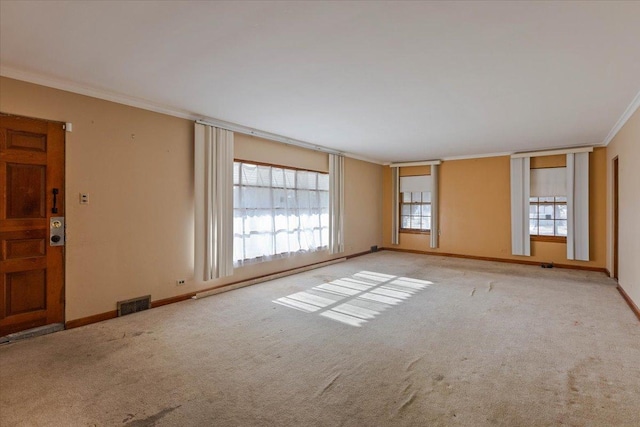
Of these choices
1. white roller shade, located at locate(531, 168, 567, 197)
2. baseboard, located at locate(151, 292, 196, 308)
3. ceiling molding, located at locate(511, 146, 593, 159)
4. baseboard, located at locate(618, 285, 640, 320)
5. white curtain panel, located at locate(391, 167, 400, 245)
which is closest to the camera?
baseboard, located at locate(618, 285, 640, 320)

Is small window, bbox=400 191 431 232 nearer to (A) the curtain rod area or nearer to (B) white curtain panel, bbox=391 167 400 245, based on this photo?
(B) white curtain panel, bbox=391 167 400 245

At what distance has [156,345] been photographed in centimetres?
298

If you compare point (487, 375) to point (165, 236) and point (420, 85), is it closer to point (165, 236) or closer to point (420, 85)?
point (420, 85)

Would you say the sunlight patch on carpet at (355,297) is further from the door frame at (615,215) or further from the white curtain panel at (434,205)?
the door frame at (615,215)

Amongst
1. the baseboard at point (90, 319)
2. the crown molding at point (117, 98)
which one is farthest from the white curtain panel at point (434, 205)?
the baseboard at point (90, 319)

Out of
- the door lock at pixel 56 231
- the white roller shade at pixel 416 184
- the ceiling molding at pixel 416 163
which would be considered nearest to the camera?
the door lock at pixel 56 231

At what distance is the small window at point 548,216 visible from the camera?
677cm

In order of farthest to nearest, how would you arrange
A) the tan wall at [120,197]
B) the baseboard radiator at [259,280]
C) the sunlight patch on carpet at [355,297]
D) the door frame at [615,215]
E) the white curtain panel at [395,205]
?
the white curtain panel at [395,205]
the door frame at [615,215]
the baseboard radiator at [259,280]
the sunlight patch on carpet at [355,297]
the tan wall at [120,197]

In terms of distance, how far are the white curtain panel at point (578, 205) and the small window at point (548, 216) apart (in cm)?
28

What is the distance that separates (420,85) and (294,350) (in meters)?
2.91

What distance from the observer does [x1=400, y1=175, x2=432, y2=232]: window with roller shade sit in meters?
8.57

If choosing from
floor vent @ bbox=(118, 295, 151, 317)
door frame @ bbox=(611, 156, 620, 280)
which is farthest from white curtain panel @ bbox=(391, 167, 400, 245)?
floor vent @ bbox=(118, 295, 151, 317)

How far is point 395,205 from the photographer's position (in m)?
8.93

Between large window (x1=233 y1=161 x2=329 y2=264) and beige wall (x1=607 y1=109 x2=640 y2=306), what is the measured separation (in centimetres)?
482
